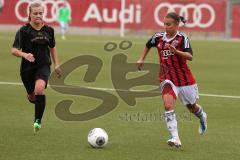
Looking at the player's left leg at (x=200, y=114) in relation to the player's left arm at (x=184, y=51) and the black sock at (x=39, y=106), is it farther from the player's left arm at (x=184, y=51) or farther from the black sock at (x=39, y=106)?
the black sock at (x=39, y=106)

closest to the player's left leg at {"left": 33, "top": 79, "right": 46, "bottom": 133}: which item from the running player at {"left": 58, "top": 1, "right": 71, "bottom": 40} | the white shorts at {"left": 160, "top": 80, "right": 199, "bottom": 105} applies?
the white shorts at {"left": 160, "top": 80, "right": 199, "bottom": 105}

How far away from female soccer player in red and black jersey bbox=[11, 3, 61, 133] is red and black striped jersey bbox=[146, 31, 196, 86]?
2.02 meters

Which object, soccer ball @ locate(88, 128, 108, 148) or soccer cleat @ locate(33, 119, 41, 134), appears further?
soccer cleat @ locate(33, 119, 41, 134)

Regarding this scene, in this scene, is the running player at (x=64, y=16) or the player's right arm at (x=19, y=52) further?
the running player at (x=64, y=16)

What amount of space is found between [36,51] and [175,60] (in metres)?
2.41

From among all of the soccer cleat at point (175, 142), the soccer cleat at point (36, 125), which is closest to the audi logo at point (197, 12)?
the soccer cleat at point (36, 125)

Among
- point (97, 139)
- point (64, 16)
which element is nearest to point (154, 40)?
point (97, 139)

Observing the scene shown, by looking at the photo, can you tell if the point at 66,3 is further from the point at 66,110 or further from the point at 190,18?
the point at 66,110

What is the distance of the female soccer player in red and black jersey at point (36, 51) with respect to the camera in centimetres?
1148

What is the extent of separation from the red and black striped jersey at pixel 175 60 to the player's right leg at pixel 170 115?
18 cm

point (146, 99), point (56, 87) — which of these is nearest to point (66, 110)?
point (146, 99)

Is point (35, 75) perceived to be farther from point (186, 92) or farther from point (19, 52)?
point (186, 92)

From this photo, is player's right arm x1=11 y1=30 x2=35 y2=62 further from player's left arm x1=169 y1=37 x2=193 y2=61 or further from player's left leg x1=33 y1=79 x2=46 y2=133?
player's left arm x1=169 y1=37 x2=193 y2=61

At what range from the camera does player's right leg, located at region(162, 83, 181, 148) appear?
10.3 m
